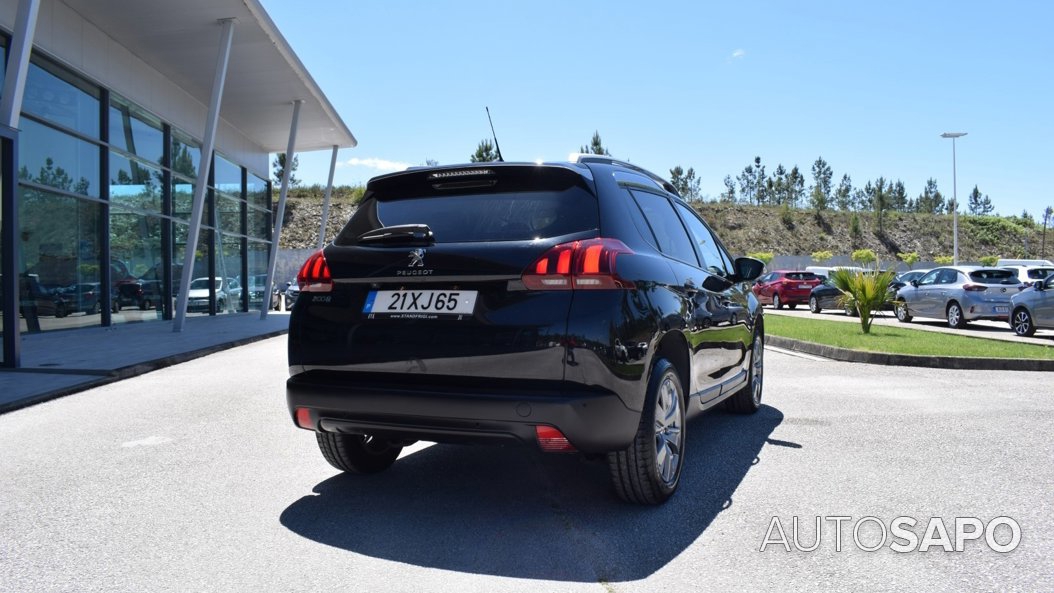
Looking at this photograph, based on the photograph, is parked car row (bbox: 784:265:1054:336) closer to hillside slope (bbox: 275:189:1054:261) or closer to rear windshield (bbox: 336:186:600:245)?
rear windshield (bbox: 336:186:600:245)

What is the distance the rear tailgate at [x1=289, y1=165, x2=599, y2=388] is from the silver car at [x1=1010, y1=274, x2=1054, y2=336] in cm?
1431

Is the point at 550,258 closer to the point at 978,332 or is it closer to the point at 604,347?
the point at 604,347

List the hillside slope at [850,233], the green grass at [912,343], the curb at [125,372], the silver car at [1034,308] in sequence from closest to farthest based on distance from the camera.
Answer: the curb at [125,372] → the green grass at [912,343] → the silver car at [1034,308] → the hillside slope at [850,233]

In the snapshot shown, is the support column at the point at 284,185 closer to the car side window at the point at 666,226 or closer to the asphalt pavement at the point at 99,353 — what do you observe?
the asphalt pavement at the point at 99,353

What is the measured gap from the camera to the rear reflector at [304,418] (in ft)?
11.9

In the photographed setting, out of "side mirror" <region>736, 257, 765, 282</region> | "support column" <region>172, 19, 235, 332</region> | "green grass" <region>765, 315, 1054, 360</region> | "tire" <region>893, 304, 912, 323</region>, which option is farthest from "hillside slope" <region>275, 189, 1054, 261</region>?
"side mirror" <region>736, 257, 765, 282</region>

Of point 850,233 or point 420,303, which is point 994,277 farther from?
point 850,233

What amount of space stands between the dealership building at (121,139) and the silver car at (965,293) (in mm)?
16256

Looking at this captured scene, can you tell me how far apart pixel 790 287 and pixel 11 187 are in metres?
25.0

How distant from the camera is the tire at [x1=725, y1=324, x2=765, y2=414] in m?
6.24

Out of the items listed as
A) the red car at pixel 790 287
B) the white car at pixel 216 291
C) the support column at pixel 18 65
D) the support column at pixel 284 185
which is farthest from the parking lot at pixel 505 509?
the red car at pixel 790 287

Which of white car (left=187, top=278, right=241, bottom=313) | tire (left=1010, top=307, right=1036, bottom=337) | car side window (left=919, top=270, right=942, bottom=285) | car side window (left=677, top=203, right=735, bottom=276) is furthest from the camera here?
Answer: white car (left=187, top=278, right=241, bottom=313)

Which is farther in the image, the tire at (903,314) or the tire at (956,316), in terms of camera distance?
the tire at (903,314)

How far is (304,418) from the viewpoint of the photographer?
367 centimetres
